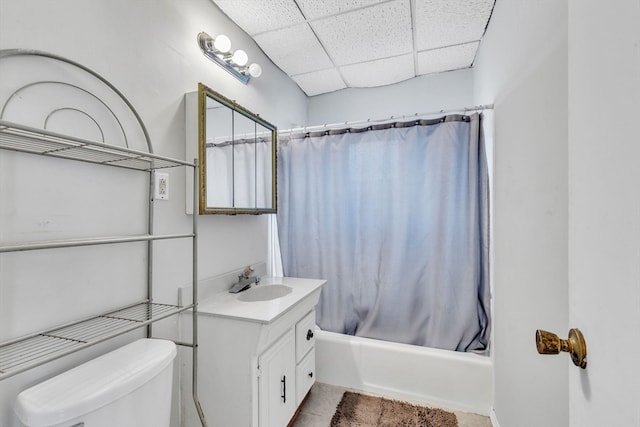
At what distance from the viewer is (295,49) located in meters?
2.04

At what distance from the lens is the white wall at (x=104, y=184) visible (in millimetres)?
817

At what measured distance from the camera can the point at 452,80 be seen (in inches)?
95.3

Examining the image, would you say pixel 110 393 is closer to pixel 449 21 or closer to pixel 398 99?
pixel 449 21

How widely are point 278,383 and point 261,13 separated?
6.73ft

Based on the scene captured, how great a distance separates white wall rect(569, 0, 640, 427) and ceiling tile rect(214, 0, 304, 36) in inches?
59.4

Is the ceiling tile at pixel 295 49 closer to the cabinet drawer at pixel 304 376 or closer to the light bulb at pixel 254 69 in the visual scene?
the light bulb at pixel 254 69

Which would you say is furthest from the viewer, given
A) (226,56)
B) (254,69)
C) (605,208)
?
(254,69)

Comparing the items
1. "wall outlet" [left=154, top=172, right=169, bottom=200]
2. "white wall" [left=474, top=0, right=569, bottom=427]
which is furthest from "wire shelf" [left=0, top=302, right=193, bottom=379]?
"white wall" [left=474, top=0, right=569, bottom=427]

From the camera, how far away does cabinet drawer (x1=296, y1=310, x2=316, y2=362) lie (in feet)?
5.23

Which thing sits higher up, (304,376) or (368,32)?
(368,32)

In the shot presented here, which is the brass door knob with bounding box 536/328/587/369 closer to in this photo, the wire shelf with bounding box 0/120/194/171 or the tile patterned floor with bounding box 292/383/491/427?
the wire shelf with bounding box 0/120/194/171

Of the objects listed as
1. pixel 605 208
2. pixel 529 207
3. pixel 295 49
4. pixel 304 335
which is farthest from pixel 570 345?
pixel 295 49

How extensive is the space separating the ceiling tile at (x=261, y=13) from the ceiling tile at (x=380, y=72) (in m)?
0.71

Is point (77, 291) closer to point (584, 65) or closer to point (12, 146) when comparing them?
point (12, 146)
